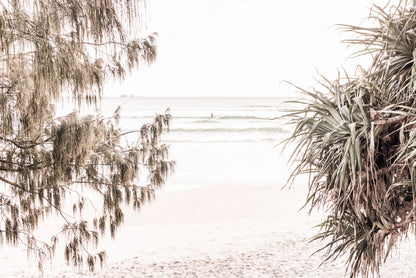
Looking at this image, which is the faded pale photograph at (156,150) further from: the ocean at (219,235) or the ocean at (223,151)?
the ocean at (223,151)

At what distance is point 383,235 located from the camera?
316 cm

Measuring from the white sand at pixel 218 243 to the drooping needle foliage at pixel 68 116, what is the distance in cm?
248

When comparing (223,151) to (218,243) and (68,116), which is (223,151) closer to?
(218,243)

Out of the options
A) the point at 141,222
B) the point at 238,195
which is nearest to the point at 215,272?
the point at 141,222

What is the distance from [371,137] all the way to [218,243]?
559cm

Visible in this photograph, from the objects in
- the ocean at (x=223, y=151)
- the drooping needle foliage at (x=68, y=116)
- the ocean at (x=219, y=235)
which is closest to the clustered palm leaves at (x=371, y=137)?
the ocean at (x=219, y=235)

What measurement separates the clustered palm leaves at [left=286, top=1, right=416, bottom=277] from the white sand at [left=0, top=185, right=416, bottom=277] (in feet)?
9.86

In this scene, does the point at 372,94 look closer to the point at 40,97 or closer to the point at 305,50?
the point at 40,97

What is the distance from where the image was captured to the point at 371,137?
8.98 feet

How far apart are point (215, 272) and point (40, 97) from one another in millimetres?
4370

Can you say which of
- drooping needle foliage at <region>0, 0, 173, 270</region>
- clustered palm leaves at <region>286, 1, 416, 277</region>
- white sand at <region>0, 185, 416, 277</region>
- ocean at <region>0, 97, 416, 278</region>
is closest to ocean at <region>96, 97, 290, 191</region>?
ocean at <region>0, 97, 416, 278</region>

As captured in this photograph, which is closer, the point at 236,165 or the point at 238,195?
the point at 238,195

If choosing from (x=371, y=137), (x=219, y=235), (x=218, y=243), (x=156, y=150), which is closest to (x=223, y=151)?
(x=219, y=235)

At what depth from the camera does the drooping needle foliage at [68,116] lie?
228 cm
